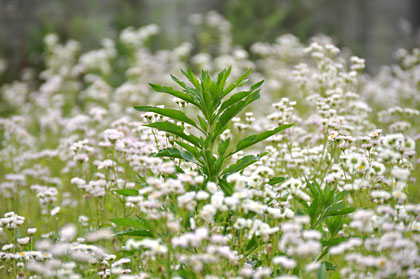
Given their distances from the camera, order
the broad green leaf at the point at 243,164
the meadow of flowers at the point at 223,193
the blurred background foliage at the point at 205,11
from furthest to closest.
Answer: the blurred background foliage at the point at 205,11, the broad green leaf at the point at 243,164, the meadow of flowers at the point at 223,193

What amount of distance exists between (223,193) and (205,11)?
906cm

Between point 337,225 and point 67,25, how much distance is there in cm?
846

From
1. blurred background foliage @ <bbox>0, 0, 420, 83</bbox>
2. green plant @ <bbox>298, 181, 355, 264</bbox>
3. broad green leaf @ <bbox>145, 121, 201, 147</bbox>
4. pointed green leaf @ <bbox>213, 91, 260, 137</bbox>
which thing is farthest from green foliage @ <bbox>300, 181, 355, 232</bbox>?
blurred background foliage @ <bbox>0, 0, 420, 83</bbox>

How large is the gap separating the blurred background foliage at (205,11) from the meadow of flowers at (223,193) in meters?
3.30

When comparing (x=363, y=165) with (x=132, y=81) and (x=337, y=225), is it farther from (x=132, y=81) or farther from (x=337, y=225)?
(x=132, y=81)

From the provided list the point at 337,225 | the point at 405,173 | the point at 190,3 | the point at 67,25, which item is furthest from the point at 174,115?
the point at 190,3

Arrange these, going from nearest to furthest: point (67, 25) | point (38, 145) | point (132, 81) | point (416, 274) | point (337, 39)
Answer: point (416, 274) < point (38, 145) < point (132, 81) < point (67, 25) < point (337, 39)

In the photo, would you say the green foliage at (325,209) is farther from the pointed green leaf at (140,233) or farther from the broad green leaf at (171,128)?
the pointed green leaf at (140,233)

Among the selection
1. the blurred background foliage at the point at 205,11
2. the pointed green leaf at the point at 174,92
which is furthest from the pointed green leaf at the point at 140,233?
the blurred background foliage at the point at 205,11

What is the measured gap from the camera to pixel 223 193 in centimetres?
215

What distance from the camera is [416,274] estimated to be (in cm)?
184

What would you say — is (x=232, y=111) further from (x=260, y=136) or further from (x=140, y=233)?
(x=140, y=233)

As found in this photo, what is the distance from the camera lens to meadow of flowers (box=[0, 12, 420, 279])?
1.93 meters

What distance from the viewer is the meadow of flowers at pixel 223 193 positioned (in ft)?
6.34
